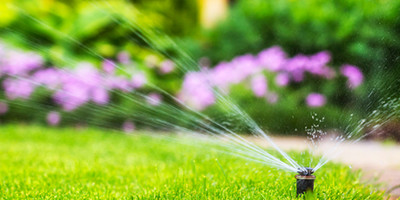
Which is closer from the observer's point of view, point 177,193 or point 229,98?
point 177,193

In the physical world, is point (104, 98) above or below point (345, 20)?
below

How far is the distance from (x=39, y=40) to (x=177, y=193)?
4942 mm

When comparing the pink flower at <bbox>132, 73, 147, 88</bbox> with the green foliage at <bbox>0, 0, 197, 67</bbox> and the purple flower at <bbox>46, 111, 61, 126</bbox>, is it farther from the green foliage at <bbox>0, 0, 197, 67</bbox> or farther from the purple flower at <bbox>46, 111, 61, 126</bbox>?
the purple flower at <bbox>46, 111, 61, 126</bbox>

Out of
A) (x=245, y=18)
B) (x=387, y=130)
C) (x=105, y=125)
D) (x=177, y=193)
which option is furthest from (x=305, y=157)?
(x=245, y=18)

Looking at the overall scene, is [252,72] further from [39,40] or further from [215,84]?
[39,40]

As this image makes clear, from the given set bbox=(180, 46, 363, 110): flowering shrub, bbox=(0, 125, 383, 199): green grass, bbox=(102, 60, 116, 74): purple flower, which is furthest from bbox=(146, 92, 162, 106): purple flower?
bbox=(0, 125, 383, 199): green grass

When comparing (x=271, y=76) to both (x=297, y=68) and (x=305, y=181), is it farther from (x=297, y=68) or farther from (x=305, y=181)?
(x=305, y=181)

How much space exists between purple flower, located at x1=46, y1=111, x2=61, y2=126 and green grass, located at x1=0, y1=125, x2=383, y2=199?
3.81 feet

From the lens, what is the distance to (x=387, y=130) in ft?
16.3

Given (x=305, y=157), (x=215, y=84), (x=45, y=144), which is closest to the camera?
(x=305, y=157)

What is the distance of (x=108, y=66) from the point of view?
6246 millimetres

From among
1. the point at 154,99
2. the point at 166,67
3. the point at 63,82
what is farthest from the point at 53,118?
the point at 166,67

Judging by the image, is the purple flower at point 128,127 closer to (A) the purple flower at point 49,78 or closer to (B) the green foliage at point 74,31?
(A) the purple flower at point 49,78

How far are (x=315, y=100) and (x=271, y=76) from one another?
1.87 ft
